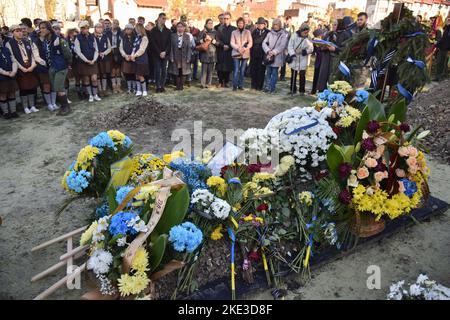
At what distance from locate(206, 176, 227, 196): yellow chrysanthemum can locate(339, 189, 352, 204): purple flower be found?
105cm

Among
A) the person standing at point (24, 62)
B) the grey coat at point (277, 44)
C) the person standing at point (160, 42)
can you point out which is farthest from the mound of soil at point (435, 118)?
the person standing at point (24, 62)

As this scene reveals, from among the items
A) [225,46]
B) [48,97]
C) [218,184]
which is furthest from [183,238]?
[225,46]

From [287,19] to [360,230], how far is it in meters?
8.81

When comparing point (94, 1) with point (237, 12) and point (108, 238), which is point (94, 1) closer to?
point (237, 12)

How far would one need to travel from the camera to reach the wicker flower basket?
10.4ft

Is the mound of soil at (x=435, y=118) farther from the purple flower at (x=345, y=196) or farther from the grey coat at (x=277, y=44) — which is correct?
the grey coat at (x=277, y=44)

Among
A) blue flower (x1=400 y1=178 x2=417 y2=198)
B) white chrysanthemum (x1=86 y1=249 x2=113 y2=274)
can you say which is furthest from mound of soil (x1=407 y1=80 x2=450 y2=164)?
white chrysanthemum (x1=86 y1=249 x2=113 y2=274)

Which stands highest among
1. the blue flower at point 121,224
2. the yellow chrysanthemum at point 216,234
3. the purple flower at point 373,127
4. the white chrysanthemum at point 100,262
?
the purple flower at point 373,127

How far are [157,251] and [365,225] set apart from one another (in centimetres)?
196

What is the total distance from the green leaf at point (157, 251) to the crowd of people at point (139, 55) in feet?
20.1

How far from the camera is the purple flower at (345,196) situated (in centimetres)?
304

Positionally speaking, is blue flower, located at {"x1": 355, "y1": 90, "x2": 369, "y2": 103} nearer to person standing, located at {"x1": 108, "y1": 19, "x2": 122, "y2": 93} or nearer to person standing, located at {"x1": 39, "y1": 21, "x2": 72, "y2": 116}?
person standing, located at {"x1": 39, "y1": 21, "x2": 72, "y2": 116}

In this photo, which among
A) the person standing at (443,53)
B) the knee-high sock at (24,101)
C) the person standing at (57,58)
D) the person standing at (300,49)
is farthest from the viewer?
the person standing at (443,53)
